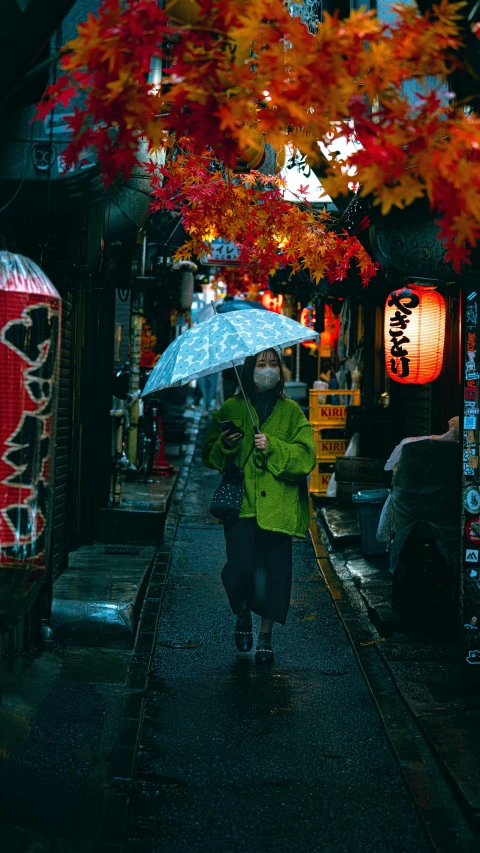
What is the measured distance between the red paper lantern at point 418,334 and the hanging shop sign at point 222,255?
31.6 ft

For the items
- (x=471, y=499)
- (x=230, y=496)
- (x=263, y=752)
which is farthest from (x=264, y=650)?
(x=471, y=499)

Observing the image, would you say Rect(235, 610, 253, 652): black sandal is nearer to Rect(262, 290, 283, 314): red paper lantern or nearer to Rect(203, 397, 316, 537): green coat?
Rect(203, 397, 316, 537): green coat

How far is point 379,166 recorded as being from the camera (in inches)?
198

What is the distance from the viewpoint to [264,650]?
9.03m

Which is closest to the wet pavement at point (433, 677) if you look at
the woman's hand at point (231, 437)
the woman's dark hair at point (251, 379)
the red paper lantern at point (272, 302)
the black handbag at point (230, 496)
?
the black handbag at point (230, 496)

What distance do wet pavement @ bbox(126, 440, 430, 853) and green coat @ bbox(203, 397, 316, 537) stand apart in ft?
4.41

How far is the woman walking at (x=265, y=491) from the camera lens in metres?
8.85

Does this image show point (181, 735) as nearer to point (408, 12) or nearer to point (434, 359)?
point (408, 12)

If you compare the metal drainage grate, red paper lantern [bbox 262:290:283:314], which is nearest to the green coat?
the metal drainage grate

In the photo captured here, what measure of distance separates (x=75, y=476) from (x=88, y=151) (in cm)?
690

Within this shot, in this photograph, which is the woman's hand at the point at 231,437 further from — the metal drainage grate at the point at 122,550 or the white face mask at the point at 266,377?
the metal drainage grate at the point at 122,550

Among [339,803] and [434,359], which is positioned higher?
[434,359]

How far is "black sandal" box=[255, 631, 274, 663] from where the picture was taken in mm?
9016

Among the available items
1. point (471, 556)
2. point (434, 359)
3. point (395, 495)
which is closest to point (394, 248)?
point (471, 556)
